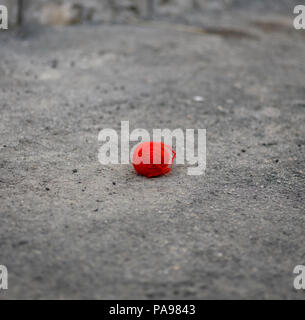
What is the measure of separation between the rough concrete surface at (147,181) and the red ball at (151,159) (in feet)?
0.34

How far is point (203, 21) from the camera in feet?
31.3

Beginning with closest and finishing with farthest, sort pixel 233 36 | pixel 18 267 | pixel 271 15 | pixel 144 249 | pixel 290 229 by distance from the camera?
pixel 18 267 < pixel 144 249 < pixel 290 229 < pixel 233 36 < pixel 271 15

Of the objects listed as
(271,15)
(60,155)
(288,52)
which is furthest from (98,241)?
(271,15)

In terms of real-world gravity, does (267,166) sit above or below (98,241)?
above

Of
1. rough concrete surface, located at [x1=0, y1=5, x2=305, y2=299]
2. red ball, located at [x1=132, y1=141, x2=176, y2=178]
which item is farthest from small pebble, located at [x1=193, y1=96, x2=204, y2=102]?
red ball, located at [x1=132, y1=141, x2=176, y2=178]

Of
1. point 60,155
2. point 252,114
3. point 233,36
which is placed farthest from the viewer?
point 233,36

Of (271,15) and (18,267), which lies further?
(271,15)

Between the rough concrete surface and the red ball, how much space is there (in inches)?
4.0

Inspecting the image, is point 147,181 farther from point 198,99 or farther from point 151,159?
point 198,99

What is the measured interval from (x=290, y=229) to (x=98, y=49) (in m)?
5.14

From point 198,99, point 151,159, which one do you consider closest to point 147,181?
point 151,159

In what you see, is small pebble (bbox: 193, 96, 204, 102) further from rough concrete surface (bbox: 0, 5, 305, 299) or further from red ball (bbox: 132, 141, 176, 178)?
red ball (bbox: 132, 141, 176, 178)

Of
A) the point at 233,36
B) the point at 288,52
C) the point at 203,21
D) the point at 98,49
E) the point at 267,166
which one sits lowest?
the point at 267,166

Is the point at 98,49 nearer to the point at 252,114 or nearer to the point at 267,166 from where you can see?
the point at 252,114
